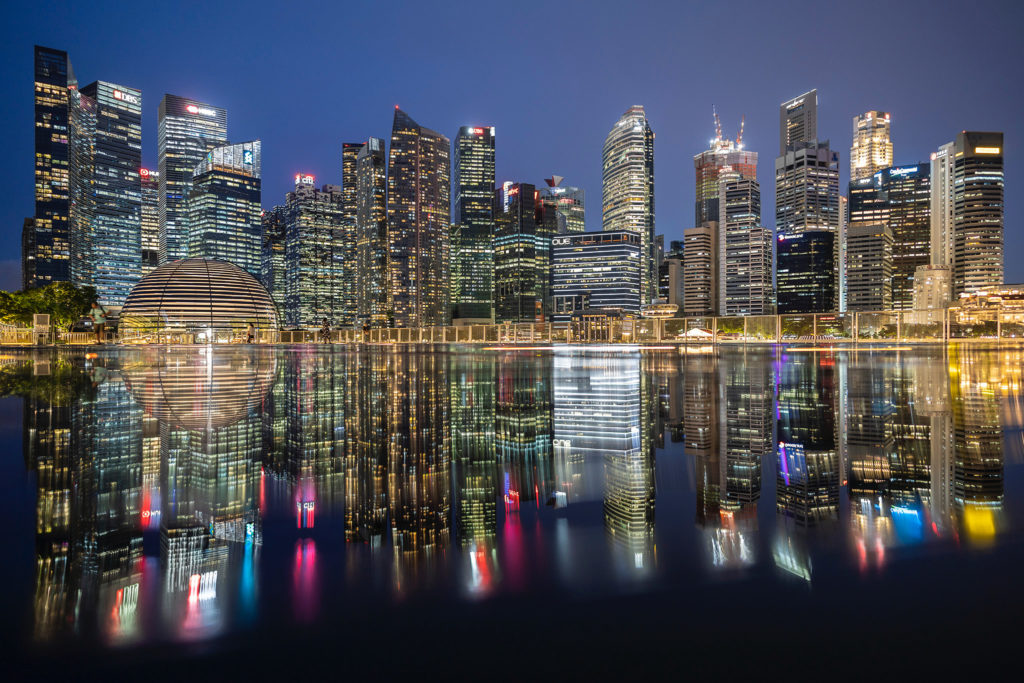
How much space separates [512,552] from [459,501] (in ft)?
3.47

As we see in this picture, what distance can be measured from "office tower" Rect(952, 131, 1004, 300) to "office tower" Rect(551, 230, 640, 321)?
110 meters

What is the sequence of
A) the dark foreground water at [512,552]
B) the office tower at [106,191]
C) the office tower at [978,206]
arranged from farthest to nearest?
the office tower at [978,206], the office tower at [106,191], the dark foreground water at [512,552]

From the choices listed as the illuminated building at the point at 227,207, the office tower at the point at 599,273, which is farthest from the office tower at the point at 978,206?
the illuminated building at the point at 227,207

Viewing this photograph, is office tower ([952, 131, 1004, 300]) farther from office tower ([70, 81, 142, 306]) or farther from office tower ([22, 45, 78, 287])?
office tower ([70, 81, 142, 306])

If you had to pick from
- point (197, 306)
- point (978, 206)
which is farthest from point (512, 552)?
point (978, 206)

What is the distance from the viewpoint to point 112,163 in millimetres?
188375

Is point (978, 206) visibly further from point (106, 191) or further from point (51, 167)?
point (106, 191)

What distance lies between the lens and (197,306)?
9419cm

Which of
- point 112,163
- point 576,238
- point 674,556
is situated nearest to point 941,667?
point 674,556

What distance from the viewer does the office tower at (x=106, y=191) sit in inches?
6526

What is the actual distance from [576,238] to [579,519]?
190727 mm

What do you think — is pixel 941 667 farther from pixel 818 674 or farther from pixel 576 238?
pixel 576 238

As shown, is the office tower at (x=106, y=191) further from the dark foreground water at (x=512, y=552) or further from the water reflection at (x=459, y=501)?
the dark foreground water at (x=512, y=552)

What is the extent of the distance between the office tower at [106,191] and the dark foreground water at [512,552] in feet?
650
